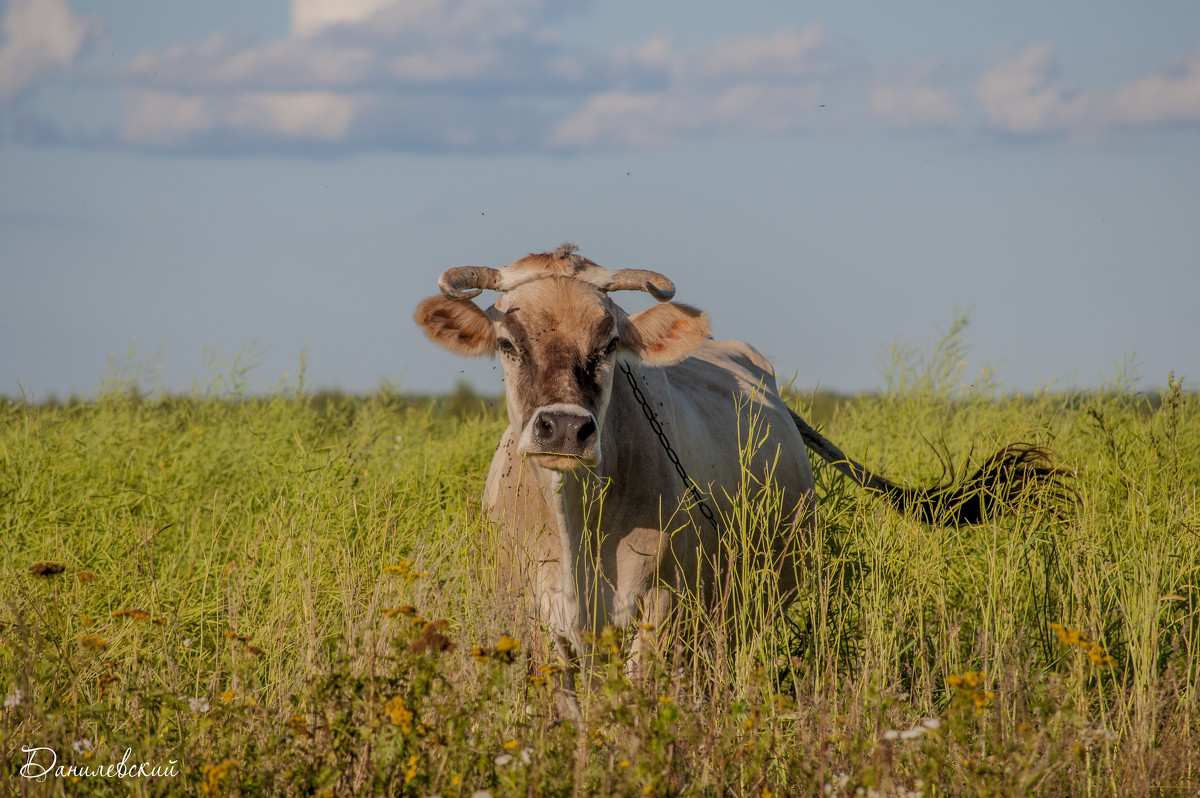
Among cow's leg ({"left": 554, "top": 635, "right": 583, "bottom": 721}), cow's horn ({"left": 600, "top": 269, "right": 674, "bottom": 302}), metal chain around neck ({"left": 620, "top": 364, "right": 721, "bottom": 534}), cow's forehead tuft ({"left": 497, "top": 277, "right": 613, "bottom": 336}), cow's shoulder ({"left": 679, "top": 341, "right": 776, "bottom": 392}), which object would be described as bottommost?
cow's leg ({"left": 554, "top": 635, "right": 583, "bottom": 721})

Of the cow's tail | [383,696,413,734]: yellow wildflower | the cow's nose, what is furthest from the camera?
the cow's tail

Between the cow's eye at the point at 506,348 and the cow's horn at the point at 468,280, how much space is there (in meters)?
0.31

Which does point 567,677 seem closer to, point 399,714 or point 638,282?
point 638,282

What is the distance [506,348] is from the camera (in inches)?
177

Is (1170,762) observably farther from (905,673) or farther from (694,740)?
(905,673)

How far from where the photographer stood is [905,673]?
16.8ft

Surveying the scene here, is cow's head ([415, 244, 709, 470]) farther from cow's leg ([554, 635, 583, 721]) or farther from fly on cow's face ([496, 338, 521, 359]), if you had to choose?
cow's leg ([554, 635, 583, 721])

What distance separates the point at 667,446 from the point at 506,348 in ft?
2.78

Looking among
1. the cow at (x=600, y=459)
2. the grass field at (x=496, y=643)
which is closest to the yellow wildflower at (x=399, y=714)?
the grass field at (x=496, y=643)

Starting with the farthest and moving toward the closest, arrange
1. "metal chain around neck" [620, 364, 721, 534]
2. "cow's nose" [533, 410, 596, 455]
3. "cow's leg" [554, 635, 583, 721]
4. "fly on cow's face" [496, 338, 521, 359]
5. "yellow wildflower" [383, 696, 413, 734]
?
"metal chain around neck" [620, 364, 721, 534] < "fly on cow's face" [496, 338, 521, 359] < "cow's leg" [554, 635, 583, 721] < "cow's nose" [533, 410, 596, 455] < "yellow wildflower" [383, 696, 413, 734]

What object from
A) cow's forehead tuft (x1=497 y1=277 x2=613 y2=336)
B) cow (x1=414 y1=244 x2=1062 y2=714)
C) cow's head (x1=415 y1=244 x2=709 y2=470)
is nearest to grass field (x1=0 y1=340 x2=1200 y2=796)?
cow (x1=414 y1=244 x2=1062 y2=714)

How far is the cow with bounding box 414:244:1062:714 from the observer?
4293mm

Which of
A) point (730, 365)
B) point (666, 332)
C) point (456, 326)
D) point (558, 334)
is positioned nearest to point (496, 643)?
point (558, 334)

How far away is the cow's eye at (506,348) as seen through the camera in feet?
14.6
